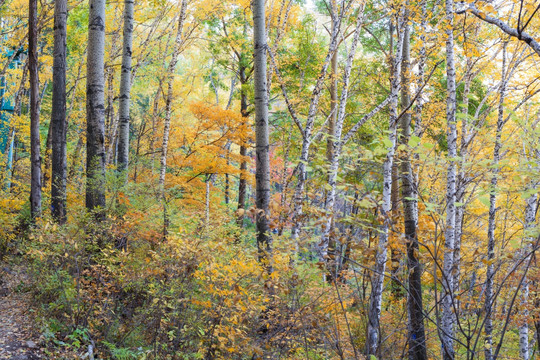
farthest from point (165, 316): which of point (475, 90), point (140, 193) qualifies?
point (475, 90)

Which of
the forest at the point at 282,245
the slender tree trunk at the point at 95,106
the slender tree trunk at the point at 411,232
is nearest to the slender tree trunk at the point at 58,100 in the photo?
the forest at the point at 282,245

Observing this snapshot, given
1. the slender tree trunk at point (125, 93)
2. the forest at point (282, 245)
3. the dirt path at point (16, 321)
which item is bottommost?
the dirt path at point (16, 321)

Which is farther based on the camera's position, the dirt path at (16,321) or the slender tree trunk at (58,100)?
the slender tree trunk at (58,100)

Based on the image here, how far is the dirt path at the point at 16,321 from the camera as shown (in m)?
3.91

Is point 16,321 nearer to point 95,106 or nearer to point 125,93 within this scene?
point 95,106

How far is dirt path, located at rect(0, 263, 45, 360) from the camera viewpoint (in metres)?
3.91

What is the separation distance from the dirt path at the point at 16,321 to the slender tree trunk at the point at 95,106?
5.72ft

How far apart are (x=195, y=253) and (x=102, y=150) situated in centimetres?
314

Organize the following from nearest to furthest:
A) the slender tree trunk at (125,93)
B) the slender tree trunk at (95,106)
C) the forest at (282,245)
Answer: the forest at (282,245) → the slender tree trunk at (95,106) → the slender tree trunk at (125,93)

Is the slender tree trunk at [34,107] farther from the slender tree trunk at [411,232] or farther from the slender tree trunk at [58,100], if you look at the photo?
the slender tree trunk at [411,232]

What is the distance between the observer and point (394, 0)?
7.10 m

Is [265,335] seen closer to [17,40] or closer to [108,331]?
[108,331]

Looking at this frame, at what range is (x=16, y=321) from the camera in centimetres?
477

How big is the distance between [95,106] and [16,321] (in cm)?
355
